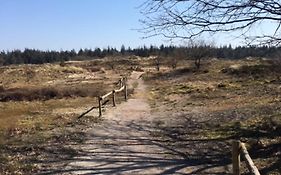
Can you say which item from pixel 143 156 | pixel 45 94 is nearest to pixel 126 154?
pixel 143 156

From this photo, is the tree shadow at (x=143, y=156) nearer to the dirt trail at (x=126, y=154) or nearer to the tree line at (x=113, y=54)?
the dirt trail at (x=126, y=154)

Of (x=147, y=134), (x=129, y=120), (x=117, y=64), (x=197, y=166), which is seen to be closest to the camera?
(x=197, y=166)

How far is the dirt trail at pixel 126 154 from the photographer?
34.6 feet

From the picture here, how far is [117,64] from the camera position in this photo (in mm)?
100000

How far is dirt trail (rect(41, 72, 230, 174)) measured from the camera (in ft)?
34.6

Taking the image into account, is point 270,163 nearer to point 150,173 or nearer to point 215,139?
point 150,173

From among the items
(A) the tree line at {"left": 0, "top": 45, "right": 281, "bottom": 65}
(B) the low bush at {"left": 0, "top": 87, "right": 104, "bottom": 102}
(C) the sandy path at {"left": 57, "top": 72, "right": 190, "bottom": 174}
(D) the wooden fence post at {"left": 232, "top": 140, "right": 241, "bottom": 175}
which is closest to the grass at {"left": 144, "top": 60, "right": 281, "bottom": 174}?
(C) the sandy path at {"left": 57, "top": 72, "right": 190, "bottom": 174}

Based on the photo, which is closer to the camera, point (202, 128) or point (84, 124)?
point (202, 128)

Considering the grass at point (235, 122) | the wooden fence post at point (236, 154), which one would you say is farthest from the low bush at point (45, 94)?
the wooden fence post at point (236, 154)

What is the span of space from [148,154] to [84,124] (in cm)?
677

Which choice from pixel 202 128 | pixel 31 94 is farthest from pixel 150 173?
pixel 31 94

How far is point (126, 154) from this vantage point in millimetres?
12180

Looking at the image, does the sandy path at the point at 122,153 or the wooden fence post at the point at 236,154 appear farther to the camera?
the sandy path at the point at 122,153

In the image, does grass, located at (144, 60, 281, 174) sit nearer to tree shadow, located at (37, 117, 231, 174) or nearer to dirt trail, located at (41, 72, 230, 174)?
tree shadow, located at (37, 117, 231, 174)
